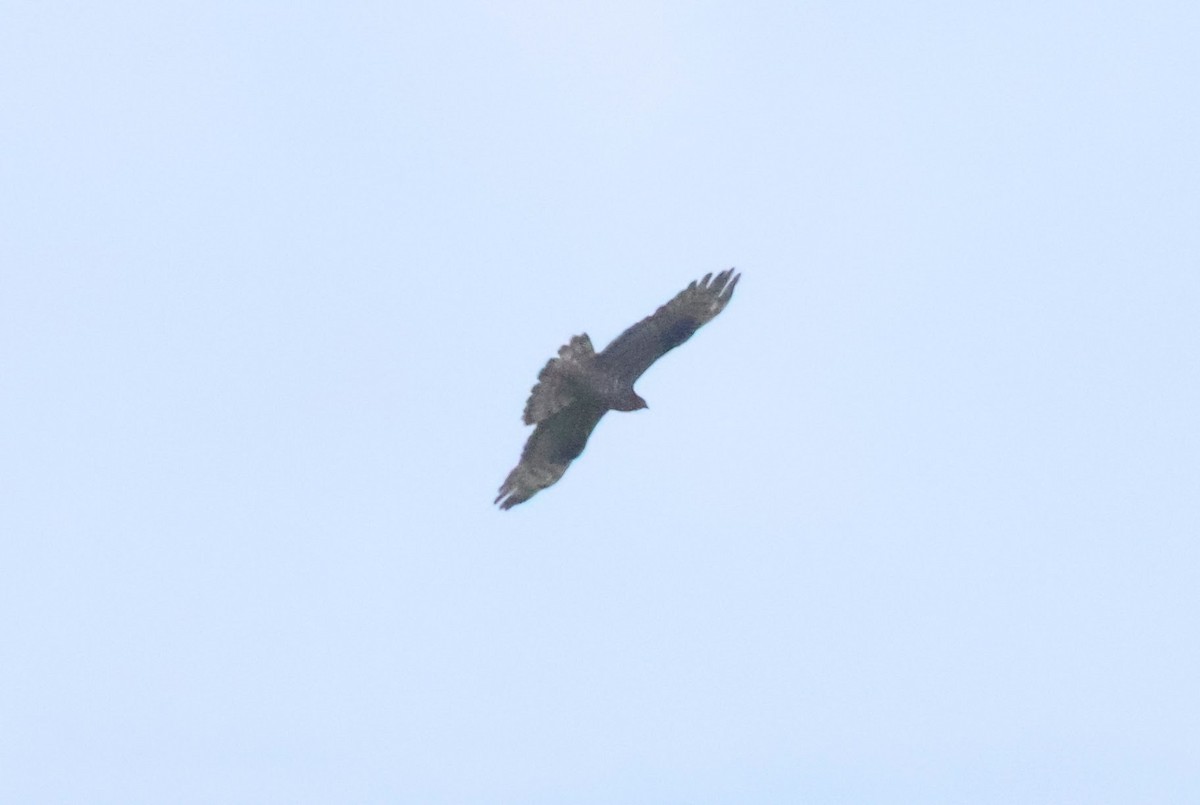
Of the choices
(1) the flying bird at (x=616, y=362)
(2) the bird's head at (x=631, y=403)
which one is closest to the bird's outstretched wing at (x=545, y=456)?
(1) the flying bird at (x=616, y=362)

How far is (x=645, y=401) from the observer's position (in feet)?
87.4

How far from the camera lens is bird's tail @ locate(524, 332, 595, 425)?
2583cm

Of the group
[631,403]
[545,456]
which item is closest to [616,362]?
[631,403]

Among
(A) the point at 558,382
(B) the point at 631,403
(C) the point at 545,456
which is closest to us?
(A) the point at 558,382

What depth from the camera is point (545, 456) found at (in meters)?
27.5

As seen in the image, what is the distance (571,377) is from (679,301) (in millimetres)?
1586

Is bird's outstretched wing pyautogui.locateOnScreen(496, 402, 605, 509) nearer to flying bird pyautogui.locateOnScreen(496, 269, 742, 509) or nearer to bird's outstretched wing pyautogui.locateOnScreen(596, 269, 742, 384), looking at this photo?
flying bird pyautogui.locateOnScreen(496, 269, 742, 509)

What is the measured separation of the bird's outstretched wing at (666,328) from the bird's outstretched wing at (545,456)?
1.10 m

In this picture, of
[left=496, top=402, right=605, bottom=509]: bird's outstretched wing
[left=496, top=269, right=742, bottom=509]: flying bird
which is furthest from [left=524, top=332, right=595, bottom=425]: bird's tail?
[left=496, top=402, right=605, bottom=509]: bird's outstretched wing

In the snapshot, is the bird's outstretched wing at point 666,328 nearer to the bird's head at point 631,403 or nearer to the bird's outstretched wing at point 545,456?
the bird's head at point 631,403

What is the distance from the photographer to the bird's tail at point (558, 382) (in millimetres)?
25828

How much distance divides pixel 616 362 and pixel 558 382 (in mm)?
715

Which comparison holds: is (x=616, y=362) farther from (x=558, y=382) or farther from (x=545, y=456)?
(x=545, y=456)

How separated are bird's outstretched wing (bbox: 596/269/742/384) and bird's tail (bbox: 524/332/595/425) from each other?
42cm
